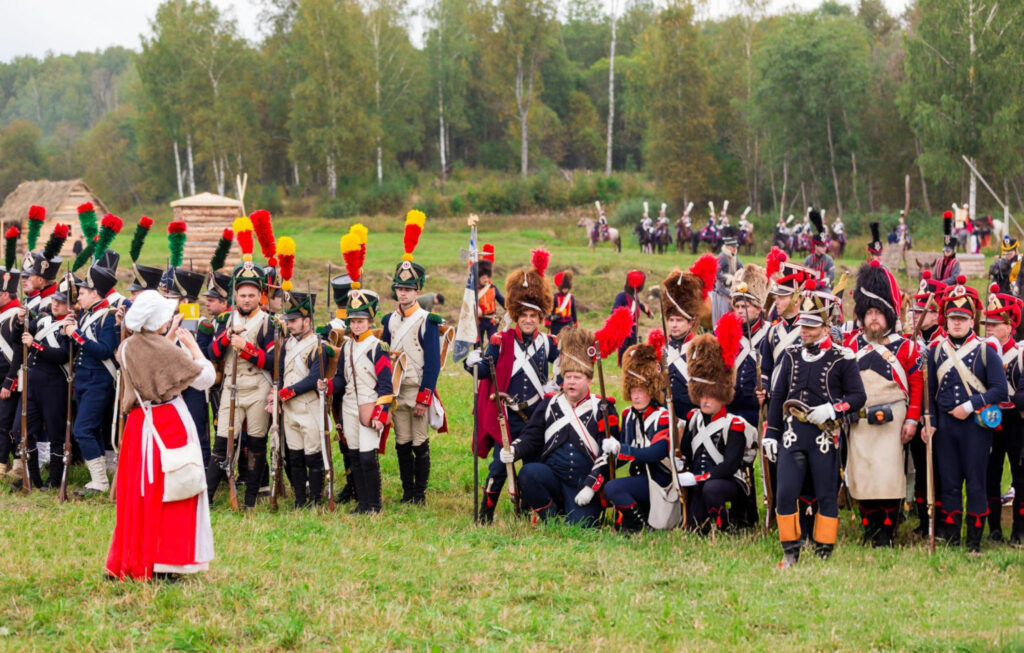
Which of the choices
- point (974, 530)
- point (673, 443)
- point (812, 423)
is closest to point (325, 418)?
point (673, 443)

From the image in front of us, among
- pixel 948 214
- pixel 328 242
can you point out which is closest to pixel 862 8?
pixel 328 242

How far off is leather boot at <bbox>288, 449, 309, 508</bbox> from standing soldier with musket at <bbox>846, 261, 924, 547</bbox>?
14.6 ft

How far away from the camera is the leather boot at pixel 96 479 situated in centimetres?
964

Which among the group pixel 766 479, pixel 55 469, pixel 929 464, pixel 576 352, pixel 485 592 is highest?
pixel 576 352

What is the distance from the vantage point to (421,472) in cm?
966

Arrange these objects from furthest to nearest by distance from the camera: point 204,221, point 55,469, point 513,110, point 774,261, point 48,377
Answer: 1. point 513,110
2. point 204,221
3. point 774,261
4. point 55,469
5. point 48,377

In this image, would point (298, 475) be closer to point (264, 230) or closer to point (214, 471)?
point (214, 471)

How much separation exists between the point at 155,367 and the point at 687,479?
3.94m

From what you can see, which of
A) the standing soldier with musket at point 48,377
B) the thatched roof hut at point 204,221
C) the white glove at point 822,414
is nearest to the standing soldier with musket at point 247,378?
the standing soldier with musket at point 48,377

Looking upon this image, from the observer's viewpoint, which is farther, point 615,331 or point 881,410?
point 615,331

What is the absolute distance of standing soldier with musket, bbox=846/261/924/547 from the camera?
26.4 feet

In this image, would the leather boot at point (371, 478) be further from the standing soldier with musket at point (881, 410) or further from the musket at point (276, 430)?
the standing soldier with musket at point (881, 410)

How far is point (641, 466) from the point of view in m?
8.57

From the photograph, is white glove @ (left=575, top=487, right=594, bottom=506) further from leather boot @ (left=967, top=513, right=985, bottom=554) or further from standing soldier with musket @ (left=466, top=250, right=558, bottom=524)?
leather boot @ (left=967, top=513, right=985, bottom=554)
